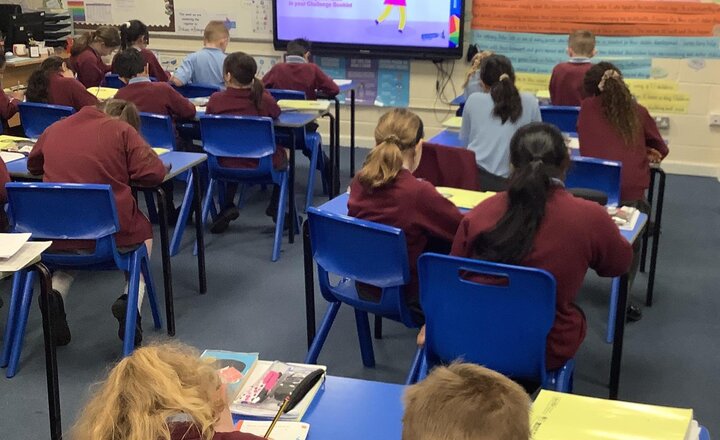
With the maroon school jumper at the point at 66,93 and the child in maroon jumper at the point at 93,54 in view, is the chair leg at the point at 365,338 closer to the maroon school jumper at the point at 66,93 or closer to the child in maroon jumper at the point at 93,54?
the maroon school jumper at the point at 66,93

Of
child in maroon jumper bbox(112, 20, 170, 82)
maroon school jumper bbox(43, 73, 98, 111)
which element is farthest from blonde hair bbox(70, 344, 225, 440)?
child in maroon jumper bbox(112, 20, 170, 82)

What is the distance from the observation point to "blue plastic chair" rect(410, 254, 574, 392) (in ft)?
7.22

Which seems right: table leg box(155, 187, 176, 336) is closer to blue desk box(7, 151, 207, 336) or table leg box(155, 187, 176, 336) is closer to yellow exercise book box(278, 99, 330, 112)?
blue desk box(7, 151, 207, 336)

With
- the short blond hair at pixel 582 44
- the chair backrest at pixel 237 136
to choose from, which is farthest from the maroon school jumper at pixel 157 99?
the short blond hair at pixel 582 44

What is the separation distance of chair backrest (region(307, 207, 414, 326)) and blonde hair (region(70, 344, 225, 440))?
1.42 metres

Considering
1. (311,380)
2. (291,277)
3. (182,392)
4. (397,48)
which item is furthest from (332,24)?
(182,392)

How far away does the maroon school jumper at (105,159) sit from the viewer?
330 cm

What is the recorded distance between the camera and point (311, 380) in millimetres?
1751

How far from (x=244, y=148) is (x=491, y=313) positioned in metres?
2.57

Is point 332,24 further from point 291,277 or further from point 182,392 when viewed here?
point 182,392

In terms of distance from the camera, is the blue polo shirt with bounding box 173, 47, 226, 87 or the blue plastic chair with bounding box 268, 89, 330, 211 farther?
the blue polo shirt with bounding box 173, 47, 226, 87

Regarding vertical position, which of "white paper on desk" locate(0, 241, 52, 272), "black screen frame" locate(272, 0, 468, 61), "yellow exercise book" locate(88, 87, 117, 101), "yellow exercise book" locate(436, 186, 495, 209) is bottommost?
"white paper on desk" locate(0, 241, 52, 272)

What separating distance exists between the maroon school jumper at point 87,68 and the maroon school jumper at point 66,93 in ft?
3.61

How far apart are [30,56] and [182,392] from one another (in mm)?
6620
